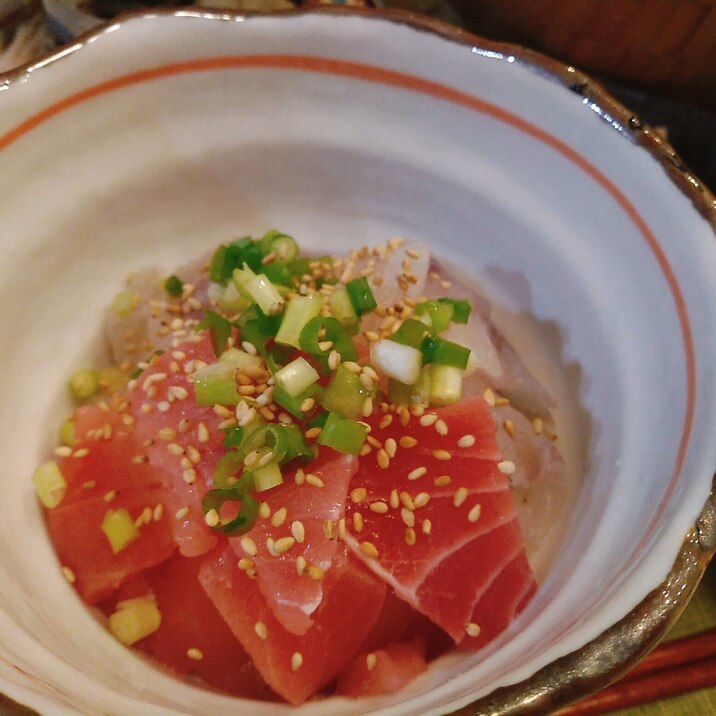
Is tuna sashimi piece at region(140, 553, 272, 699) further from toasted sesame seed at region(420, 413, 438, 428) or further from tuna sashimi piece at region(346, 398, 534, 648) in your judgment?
toasted sesame seed at region(420, 413, 438, 428)

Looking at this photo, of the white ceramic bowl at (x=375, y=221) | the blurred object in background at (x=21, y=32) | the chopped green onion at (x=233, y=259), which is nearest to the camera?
the white ceramic bowl at (x=375, y=221)

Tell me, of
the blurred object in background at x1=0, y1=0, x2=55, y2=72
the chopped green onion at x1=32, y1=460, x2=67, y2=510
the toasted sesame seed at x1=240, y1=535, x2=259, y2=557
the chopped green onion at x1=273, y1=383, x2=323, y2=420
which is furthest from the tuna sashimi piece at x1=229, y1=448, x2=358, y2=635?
the blurred object in background at x1=0, y1=0, x2=55, y2=72

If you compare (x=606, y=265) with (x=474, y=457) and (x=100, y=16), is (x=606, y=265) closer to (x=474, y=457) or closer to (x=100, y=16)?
(x=474, y=457)

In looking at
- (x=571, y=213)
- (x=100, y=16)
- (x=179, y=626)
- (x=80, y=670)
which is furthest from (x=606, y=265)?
(x=100, y=16)

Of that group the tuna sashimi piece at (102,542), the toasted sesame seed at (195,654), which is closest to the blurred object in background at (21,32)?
the tuna sashimi piece at (102,542)

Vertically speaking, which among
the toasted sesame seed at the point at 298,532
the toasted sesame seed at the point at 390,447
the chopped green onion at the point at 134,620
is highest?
the toasted sesame seed at the point at 390,447

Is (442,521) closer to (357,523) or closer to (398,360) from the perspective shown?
(357,523)

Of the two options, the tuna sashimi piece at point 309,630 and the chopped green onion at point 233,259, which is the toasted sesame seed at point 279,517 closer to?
the tuna sashimi piece at point 309,630
